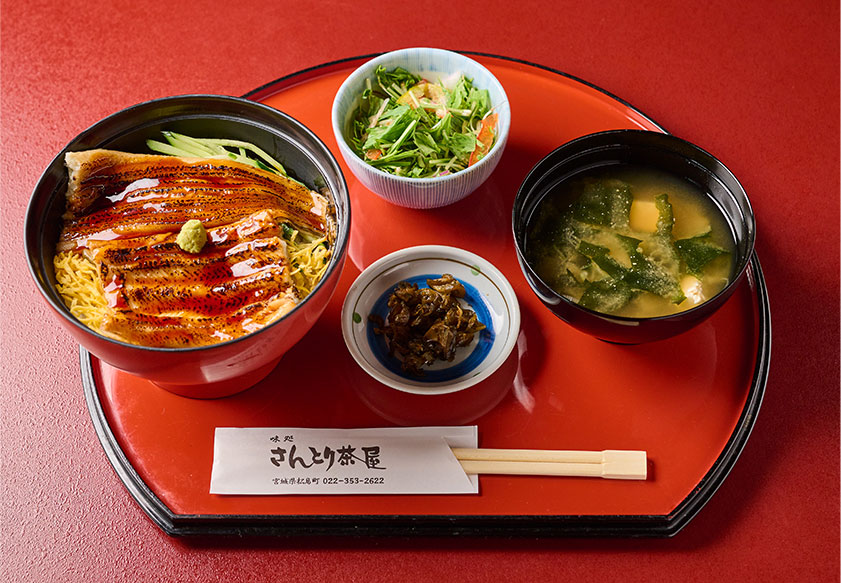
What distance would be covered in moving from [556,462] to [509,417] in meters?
0.14

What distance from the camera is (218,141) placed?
1.78 m

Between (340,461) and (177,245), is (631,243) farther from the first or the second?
(177,245)

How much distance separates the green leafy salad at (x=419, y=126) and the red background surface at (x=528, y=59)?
18.5 inches

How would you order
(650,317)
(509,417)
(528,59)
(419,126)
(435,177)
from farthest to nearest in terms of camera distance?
1. (528,59)
2. (419,126)
3. (435,177)
4. (509,417)
5. (650,317)

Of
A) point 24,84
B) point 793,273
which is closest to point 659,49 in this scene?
point 793,273

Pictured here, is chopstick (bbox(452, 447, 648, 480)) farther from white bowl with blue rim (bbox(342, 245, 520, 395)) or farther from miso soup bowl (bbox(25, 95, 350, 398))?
miso soup bowl (bbox(25, 95, 350, 398))

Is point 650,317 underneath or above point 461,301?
above

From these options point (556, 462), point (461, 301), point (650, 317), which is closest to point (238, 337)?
point (461, 301)

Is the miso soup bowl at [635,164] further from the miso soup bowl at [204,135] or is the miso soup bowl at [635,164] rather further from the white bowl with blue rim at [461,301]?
the miso soup bowl at [204,135]

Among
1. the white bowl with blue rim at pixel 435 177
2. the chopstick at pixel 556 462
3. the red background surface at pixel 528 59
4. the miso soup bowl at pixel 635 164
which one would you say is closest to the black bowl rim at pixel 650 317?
the miso soup bowl at pixel 635 164

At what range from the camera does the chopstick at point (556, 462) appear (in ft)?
5.31

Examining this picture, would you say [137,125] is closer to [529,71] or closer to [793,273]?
[529,71]

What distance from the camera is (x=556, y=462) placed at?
64.2 inches

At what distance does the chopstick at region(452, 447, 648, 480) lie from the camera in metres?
1.62
